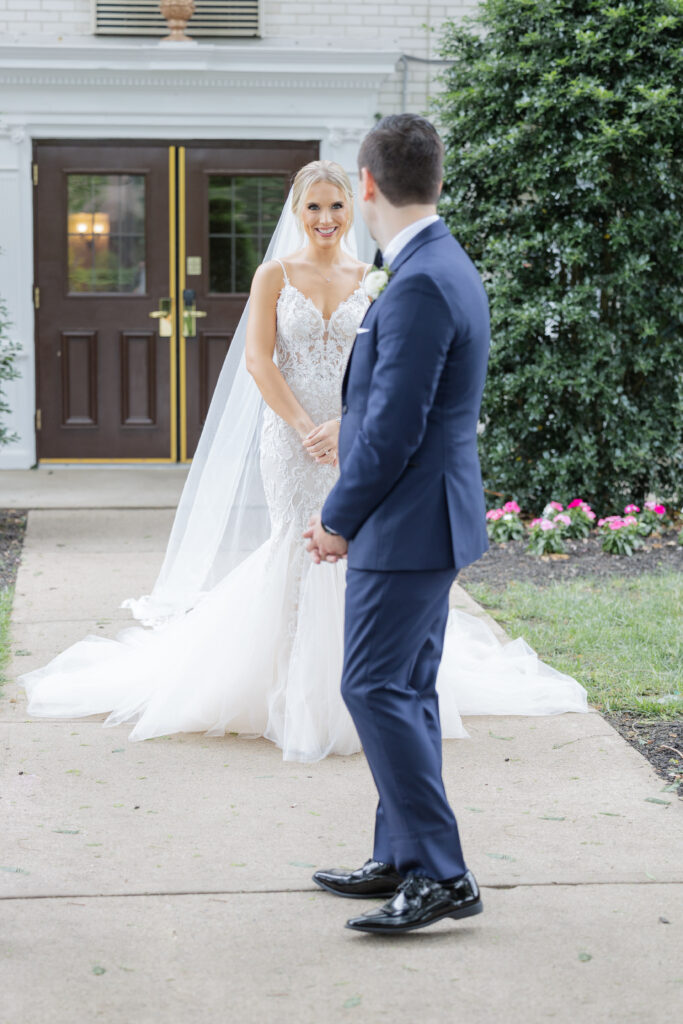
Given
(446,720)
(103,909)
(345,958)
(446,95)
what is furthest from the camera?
(446,95)

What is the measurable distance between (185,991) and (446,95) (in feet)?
23.1

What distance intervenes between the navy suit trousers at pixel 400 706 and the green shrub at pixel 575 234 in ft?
17.7

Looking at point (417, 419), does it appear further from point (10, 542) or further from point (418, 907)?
point (10, 542)

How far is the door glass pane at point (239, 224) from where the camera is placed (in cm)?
1093

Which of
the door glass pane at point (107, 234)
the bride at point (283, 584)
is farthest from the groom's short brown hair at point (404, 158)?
the door glass pane at point (107, 234)

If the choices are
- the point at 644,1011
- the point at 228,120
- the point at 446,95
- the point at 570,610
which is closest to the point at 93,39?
the point at 228,120

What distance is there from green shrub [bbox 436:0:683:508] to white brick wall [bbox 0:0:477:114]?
8.12ft

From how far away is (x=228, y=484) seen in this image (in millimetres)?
4867

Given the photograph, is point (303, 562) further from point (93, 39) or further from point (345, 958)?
point (93, 39)

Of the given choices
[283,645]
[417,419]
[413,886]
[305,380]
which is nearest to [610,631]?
[283,645]

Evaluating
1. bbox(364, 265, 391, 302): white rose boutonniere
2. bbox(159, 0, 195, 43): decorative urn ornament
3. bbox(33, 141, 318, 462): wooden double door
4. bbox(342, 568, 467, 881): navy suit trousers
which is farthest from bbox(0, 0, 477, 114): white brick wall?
bbox(342, 568, 467, 881): navy suit trousers

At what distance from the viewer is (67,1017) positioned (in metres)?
2.55

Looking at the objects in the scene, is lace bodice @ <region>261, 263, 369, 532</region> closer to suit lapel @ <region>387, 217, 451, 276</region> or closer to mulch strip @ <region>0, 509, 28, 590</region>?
suit lapel @ <region>387, 217, 451, 276</region>

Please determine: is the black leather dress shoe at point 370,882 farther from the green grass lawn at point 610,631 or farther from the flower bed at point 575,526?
the flower bed at point 575,526
